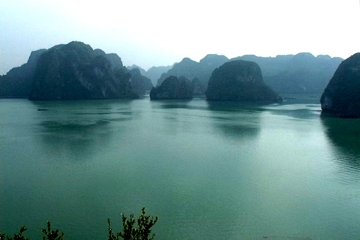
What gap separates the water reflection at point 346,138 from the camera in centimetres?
3203

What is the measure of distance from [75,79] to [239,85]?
81.5 m

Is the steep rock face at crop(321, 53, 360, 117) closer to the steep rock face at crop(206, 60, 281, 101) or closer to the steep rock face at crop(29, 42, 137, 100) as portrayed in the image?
the steep rock face at crop(206, 60, 281, 101)

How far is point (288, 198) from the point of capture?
20.8 m

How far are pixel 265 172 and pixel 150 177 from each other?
1013 cm

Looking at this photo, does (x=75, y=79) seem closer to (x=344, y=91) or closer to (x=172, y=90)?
(x=172, y=90)

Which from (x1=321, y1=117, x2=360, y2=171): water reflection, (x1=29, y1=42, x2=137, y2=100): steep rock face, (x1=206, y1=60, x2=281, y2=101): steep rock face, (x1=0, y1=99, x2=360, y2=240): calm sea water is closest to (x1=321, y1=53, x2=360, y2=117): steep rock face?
(x1=321, y1=117, x2=360, y2=171): water reflection

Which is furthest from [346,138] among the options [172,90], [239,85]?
[172,90]

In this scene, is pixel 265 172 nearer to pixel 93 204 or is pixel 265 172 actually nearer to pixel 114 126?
pixel 93 204

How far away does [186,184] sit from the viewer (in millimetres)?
23125

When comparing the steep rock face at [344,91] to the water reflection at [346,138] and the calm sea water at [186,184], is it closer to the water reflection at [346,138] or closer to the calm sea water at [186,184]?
the water reflection at [346,138]

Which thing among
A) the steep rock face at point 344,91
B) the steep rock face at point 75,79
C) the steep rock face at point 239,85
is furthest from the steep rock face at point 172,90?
the steep rock face at point 344,91

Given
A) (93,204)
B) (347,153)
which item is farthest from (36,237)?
(347,153)

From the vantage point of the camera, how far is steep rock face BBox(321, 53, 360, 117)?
70500mm

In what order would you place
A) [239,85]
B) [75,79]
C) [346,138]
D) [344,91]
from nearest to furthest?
[346,138] < [344,91] < [239,85] < [75,79]
